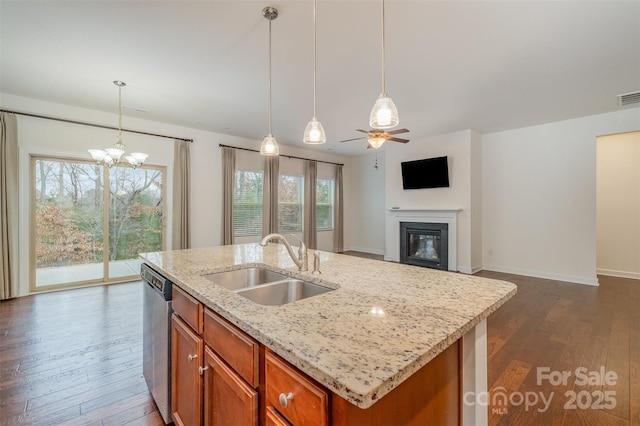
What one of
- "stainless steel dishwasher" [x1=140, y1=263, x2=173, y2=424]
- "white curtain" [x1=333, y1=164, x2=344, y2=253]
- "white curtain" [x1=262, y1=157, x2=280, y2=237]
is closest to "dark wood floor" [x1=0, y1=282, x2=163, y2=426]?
"stainless steel dishwasher" [x1=140, y1=263, x2=173, y2=424]

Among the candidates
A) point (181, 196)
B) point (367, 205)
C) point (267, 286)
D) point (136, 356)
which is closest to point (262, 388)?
point (267, 286)

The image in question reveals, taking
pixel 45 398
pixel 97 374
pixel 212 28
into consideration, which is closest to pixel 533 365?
pixel 97 374

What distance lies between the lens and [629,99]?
3748mm

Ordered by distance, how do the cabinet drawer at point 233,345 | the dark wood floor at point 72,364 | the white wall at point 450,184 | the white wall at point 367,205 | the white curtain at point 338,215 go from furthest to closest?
1. the white curtain at point 338,215
2. the white wall at point 367,205
3. the white wall at point 450,184
4. the dark wood floor at point 72,364
5. the cabinet drawer at point 233,345

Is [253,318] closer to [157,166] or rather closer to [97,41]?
[97,41]

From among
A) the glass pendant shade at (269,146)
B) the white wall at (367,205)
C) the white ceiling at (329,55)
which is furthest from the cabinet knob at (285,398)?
the white wall at (367,205)

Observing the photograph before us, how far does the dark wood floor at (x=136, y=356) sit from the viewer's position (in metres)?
1.79

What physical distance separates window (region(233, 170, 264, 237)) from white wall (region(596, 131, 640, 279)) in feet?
22.1

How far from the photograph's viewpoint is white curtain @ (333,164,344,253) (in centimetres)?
780

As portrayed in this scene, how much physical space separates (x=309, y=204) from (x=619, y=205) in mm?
6090

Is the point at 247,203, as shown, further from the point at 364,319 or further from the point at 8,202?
the point at 364,319

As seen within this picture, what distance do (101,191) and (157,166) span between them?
36.7 inches

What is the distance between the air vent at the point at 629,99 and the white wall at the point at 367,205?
4.20 meters

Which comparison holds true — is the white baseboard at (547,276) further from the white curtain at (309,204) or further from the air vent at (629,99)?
the white curtain at (309,204)
